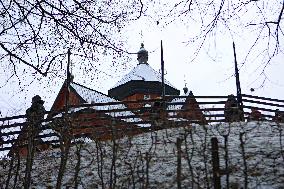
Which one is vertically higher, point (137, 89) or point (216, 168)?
point (137, 89)

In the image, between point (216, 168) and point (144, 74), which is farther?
point (144, 74)

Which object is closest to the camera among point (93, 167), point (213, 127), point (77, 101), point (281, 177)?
point (281, 177)

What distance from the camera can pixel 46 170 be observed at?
34.1ft

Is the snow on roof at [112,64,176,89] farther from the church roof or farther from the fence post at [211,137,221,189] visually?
the fence post at [211,137,221,189]

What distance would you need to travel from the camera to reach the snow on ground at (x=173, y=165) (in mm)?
7387

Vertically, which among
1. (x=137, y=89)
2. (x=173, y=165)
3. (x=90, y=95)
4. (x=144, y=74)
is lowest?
(x=173, y=165)

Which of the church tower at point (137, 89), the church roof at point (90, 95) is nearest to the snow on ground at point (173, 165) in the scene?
the church roof at point (90, 95)

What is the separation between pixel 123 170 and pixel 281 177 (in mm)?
3283

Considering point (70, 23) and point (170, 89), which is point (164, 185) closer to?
point (70, 23)

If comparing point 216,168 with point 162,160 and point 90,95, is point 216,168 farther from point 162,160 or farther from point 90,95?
point 90,95

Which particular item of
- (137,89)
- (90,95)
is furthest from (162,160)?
(137,89)

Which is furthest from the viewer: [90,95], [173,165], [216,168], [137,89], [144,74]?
[144,74]

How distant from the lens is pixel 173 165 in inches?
356

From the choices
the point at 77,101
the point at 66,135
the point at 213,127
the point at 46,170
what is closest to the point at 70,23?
the point at 66,135
